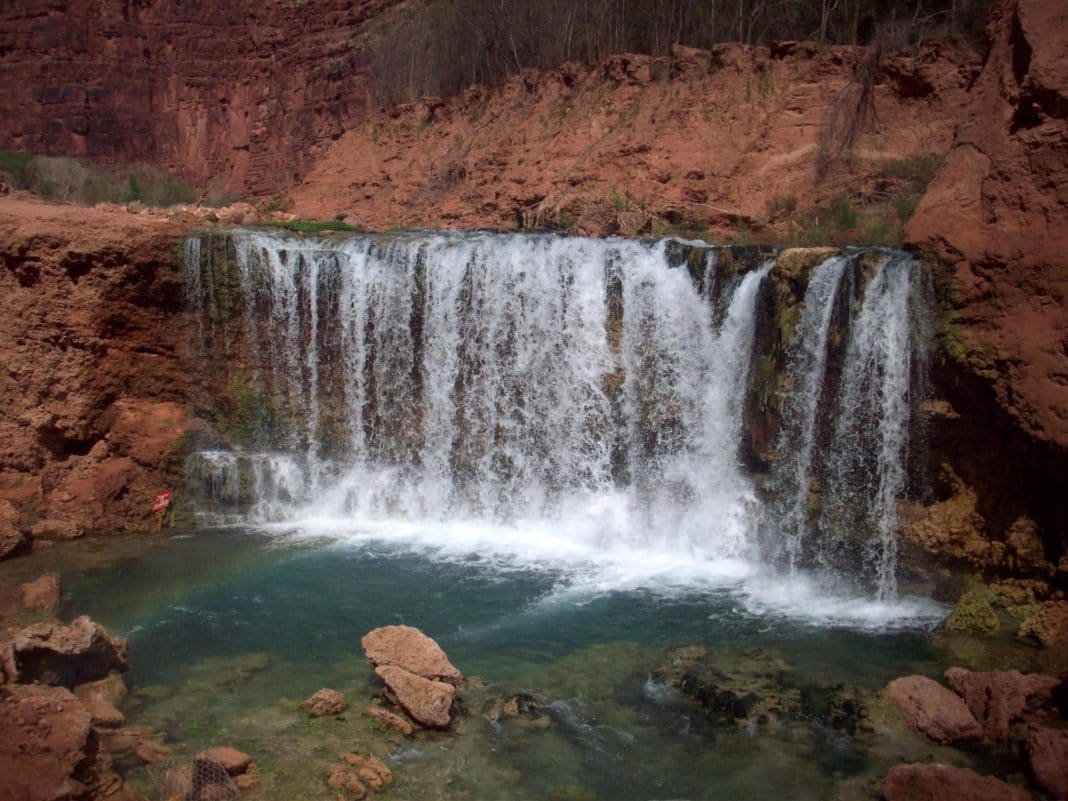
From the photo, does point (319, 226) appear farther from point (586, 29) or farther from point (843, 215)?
point (843, 215)

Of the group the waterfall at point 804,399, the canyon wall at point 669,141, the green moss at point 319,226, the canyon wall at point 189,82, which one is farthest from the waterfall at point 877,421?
the canyon wall at point 189,82

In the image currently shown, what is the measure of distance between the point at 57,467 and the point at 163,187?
1204cm

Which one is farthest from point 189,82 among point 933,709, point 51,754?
point 933,709

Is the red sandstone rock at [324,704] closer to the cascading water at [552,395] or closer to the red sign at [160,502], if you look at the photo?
the cascading water at [552,395]

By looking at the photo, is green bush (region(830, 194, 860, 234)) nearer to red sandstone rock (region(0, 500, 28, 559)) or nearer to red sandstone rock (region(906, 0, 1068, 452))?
red sandstone rock (region(906, 0, 1068, 452))

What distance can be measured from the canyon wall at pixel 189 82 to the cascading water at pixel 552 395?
11.7m

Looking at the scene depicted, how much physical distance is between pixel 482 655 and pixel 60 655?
302cm

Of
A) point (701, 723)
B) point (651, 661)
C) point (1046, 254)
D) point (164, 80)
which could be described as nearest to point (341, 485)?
point (651, 661)

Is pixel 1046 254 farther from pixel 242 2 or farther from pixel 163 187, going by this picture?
pixel 242 2

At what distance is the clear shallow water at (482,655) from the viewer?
6.19 metres

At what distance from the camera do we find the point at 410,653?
7172 millimetres

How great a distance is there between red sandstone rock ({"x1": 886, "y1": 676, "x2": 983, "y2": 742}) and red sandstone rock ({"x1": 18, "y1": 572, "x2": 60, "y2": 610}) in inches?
281

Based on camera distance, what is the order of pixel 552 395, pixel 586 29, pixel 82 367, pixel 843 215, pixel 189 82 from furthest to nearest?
pixel 189 82 → pixel 586 29 → pixel 843 215 → pixel 82 367 → pixel 552 395

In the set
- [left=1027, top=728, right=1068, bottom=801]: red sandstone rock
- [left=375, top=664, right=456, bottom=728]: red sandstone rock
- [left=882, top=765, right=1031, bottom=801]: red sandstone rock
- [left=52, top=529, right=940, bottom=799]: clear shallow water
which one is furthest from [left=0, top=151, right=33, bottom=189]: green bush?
[left=1027, top=728, right=1068, bottom=801]: red sandstone rock
